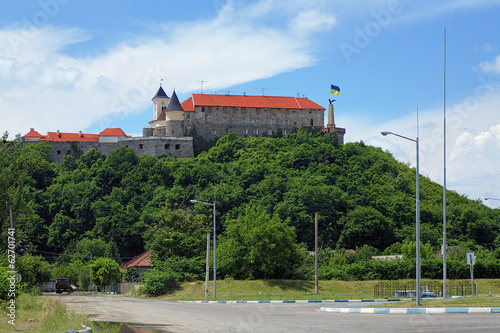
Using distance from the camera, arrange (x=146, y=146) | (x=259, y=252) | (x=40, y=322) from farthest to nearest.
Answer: (x=146, y=146)
(x=259, y=252)
(x=40, y=322)

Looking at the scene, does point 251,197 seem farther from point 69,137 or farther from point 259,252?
point 259,252

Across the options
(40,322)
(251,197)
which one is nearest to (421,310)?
(40,322)

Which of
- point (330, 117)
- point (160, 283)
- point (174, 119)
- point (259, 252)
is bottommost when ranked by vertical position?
point (160, 283)

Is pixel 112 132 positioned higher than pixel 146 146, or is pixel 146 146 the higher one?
pixel 112 132

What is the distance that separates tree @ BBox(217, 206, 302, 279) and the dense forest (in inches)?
1082

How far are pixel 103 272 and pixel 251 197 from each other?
39419 mm

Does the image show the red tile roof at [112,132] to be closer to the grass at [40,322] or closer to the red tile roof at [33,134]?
the red tile roof at [33,134]

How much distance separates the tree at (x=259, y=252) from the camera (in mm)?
50312

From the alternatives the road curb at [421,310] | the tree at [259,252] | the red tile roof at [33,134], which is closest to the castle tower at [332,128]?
Result: the red tile roof at [33,134]

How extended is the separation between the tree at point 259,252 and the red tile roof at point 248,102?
7677cm

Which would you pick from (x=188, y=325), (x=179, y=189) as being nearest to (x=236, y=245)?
(x=188, y=325)

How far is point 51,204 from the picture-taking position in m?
106

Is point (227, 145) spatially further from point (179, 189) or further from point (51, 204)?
point (51, 204)

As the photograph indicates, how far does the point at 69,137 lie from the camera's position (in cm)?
12769
